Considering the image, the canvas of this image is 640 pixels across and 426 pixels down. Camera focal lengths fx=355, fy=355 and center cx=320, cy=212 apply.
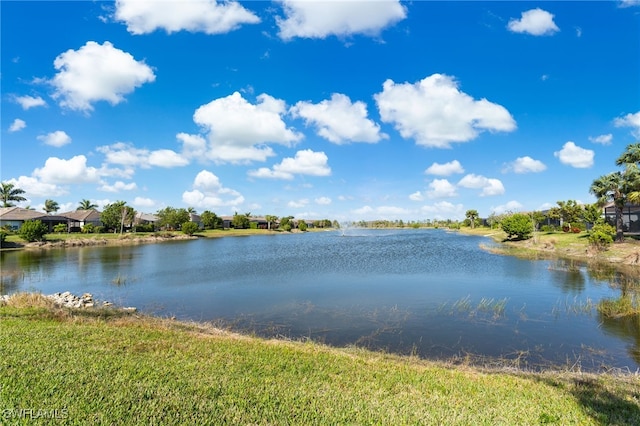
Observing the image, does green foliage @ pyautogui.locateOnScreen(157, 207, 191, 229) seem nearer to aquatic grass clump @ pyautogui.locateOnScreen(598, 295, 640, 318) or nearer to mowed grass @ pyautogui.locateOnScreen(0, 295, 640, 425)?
mowed grass @ pyautogui.locateOnScreen(0, 295, 640, 425)

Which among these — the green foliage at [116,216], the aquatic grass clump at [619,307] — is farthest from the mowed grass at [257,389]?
the green foliage at [116,216]

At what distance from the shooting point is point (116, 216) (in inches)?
2648

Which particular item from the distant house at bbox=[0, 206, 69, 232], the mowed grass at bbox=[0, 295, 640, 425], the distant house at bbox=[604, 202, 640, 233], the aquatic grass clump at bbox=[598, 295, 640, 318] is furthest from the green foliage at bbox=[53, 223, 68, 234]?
the distant house at bbox=[604, 202, 640, 233]

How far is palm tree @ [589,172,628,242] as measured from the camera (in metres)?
35.2

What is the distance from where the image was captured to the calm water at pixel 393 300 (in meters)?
11.9

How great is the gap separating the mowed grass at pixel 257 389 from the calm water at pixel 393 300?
3.81 meters

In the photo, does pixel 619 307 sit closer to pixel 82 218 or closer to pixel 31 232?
pixel 31 232

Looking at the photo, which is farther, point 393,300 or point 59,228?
point 59,228

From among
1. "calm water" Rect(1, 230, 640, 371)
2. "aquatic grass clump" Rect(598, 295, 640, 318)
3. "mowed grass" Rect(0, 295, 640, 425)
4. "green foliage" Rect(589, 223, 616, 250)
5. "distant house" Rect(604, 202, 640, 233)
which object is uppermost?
"distant house" Rect(604, 202, 640, 233)

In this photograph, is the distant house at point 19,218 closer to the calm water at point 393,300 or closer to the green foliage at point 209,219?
the green foliage at point 209,219

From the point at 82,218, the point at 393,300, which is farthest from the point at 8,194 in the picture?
the point at 393,300

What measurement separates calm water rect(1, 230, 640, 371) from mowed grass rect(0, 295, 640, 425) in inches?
150

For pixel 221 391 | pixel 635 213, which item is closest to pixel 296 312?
pixel 221 391

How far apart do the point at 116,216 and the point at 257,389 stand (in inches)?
2835
